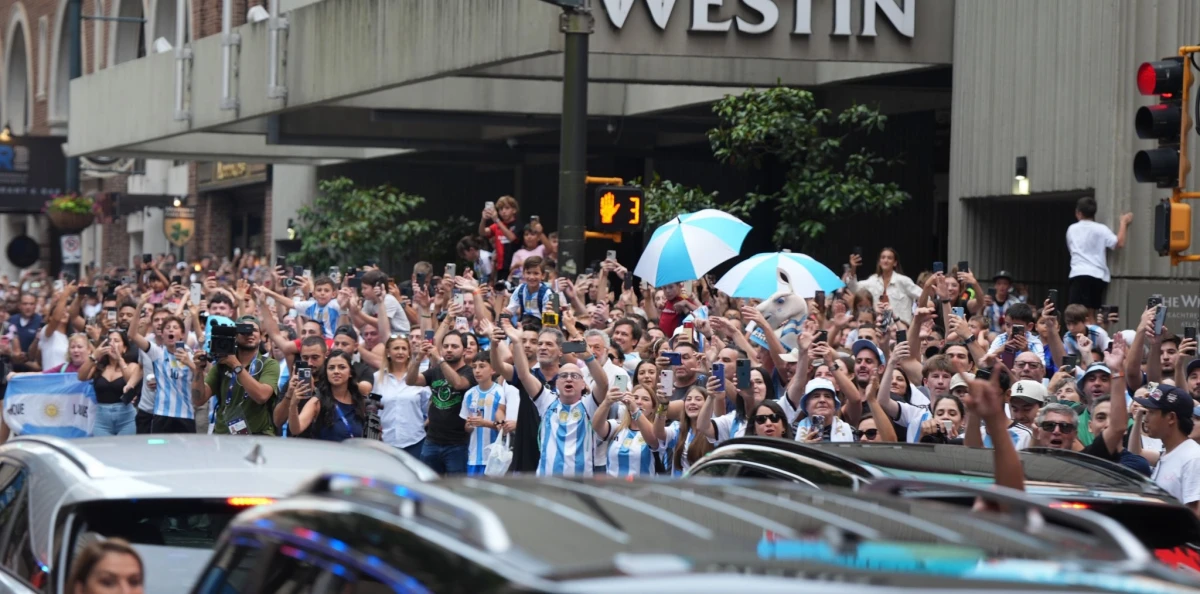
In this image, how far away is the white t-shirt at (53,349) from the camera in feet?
63.0

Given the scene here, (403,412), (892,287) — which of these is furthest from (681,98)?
(403,412)

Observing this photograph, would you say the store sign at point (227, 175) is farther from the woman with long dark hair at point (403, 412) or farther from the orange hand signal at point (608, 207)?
the woman with long dark hair at point (403, 412)

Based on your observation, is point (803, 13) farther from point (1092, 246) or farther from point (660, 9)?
point (1092, 246)

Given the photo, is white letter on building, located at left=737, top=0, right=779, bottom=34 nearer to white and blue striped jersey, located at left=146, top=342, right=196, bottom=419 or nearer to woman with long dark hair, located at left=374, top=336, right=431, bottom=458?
white and blue striped jersey, located at left=146, top=342, right=196, bottom=419

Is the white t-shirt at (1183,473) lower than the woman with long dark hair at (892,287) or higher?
lower

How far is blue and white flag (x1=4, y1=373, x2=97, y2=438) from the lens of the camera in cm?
1538

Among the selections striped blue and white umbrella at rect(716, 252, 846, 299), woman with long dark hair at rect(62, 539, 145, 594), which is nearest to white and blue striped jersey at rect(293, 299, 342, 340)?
striped blue and white umbrella at rect(716, 252, 846, 299)

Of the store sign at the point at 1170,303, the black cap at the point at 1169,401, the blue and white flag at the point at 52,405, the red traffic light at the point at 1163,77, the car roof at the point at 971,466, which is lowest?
the blue and white flag at the point at 52,405

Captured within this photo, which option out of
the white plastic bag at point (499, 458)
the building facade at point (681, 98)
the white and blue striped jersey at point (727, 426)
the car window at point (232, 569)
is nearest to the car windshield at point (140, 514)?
the car window at point (232, 569)

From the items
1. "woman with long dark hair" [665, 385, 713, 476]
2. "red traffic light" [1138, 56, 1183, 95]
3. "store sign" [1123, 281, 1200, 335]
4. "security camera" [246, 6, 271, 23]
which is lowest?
"woman with long dark hair" [665, 385, 713, 476]

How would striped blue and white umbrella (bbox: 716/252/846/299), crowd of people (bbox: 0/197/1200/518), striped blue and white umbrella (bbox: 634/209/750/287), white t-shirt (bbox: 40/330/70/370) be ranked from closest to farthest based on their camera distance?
crowd of people (bbox: 0/197/1200/518), striped blue and white umbrella (bbox: 716/252/846/299), striped blue and white umbrella (bbox: 634/209/750/287), white t-shirt (bbox: 40/330/70/370)

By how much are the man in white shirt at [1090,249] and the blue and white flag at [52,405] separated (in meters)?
9.01

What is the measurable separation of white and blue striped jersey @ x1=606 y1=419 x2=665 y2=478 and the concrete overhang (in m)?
8.70

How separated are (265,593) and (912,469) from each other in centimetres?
334
